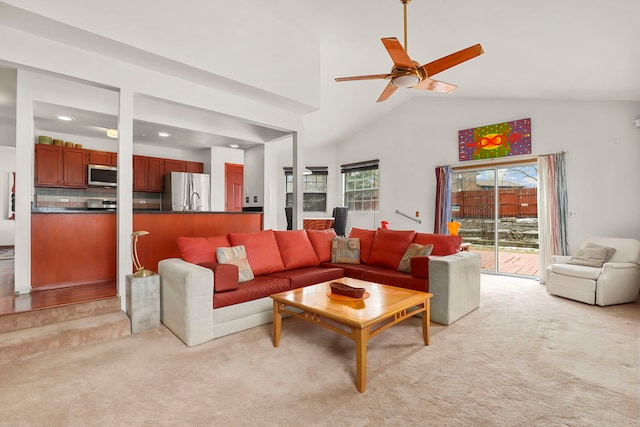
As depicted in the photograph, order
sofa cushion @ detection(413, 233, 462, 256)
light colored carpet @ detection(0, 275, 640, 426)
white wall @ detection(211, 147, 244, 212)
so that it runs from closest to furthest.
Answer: light colored carpet @ detection(0, 275, 640, 426) → sofa cushion @ detection(413, 233, 462, 256) → white wall @ detection(211, 147, 244, 212)

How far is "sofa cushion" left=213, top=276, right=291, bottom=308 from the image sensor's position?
261cm

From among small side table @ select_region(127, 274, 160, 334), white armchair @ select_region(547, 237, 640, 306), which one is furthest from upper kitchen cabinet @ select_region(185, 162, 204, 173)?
white armchair @ select_region(547, 237, 640, 306)

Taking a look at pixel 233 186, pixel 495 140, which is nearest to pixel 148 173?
pixel 233 186

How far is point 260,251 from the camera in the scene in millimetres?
3379

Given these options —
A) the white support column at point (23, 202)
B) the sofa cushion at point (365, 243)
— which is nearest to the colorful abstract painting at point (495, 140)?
the sofa cushion at point (365, 243)

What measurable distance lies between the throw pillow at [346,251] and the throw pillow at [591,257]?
308cm

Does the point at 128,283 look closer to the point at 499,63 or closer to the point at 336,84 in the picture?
the point at 336,84

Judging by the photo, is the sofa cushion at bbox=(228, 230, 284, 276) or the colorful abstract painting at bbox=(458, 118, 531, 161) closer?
the sofa cushion at bbox=(228, 230, 284, 276)

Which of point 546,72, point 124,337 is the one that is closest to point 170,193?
point 124,337

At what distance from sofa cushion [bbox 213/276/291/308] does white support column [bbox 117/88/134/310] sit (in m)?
1.15

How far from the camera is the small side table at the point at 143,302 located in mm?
2682

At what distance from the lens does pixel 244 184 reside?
20.3 ft

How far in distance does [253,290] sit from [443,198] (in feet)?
14.8

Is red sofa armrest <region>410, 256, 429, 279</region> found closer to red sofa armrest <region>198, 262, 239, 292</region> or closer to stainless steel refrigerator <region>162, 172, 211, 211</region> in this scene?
red sofa armrest <region>198, 262, 239, 292</region>
